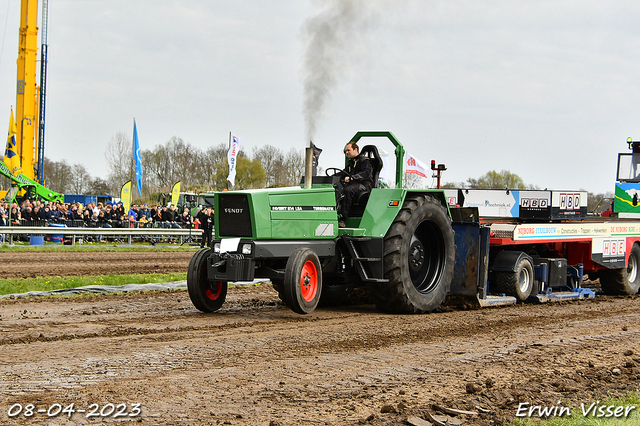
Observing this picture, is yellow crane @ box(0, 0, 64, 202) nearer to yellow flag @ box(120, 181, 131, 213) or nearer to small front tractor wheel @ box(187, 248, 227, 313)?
yellow flag @ box(120, 181, 131, 213)

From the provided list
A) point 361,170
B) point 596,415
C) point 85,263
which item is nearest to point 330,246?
point 361,170

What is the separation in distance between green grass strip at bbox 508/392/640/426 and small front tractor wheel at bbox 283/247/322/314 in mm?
3695

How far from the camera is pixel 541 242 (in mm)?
11312

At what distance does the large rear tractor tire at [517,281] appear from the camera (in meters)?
10.7

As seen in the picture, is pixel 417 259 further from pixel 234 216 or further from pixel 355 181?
pixel 234 216

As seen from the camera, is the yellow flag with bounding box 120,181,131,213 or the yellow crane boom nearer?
the yellow flag with bounding box 120,181,131,213

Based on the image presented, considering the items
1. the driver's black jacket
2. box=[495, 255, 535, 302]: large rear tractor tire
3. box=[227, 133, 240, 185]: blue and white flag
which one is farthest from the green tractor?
box=[227, 133, 240, 185]: blue and white flag

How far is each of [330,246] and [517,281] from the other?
3461mm

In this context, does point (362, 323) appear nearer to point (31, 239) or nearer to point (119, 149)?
point (31, 239)

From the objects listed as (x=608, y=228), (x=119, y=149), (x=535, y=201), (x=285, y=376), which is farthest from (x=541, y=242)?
Answer: (x=119, y=149)

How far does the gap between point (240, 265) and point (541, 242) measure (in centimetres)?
556

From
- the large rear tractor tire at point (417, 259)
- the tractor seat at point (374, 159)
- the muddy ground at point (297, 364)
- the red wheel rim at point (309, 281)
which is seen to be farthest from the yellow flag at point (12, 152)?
the red wheel rim at point (309, 281)

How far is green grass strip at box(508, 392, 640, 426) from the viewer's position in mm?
4531

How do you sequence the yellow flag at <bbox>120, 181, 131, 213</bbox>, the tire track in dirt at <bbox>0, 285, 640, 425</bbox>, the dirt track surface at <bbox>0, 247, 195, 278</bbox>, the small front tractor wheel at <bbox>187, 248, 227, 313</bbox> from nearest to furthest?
the tire track in dirt at <bbox>0, 285, 640, 425</bbox>
the small front tractor wheel at <bbox>187, 248, 227, 313</bbox>
the dirt track surface at <bbox>0, 247, 195, 278</bbox>
the yellow flag at <bbox>120, 181, 131, 213</bbox>
